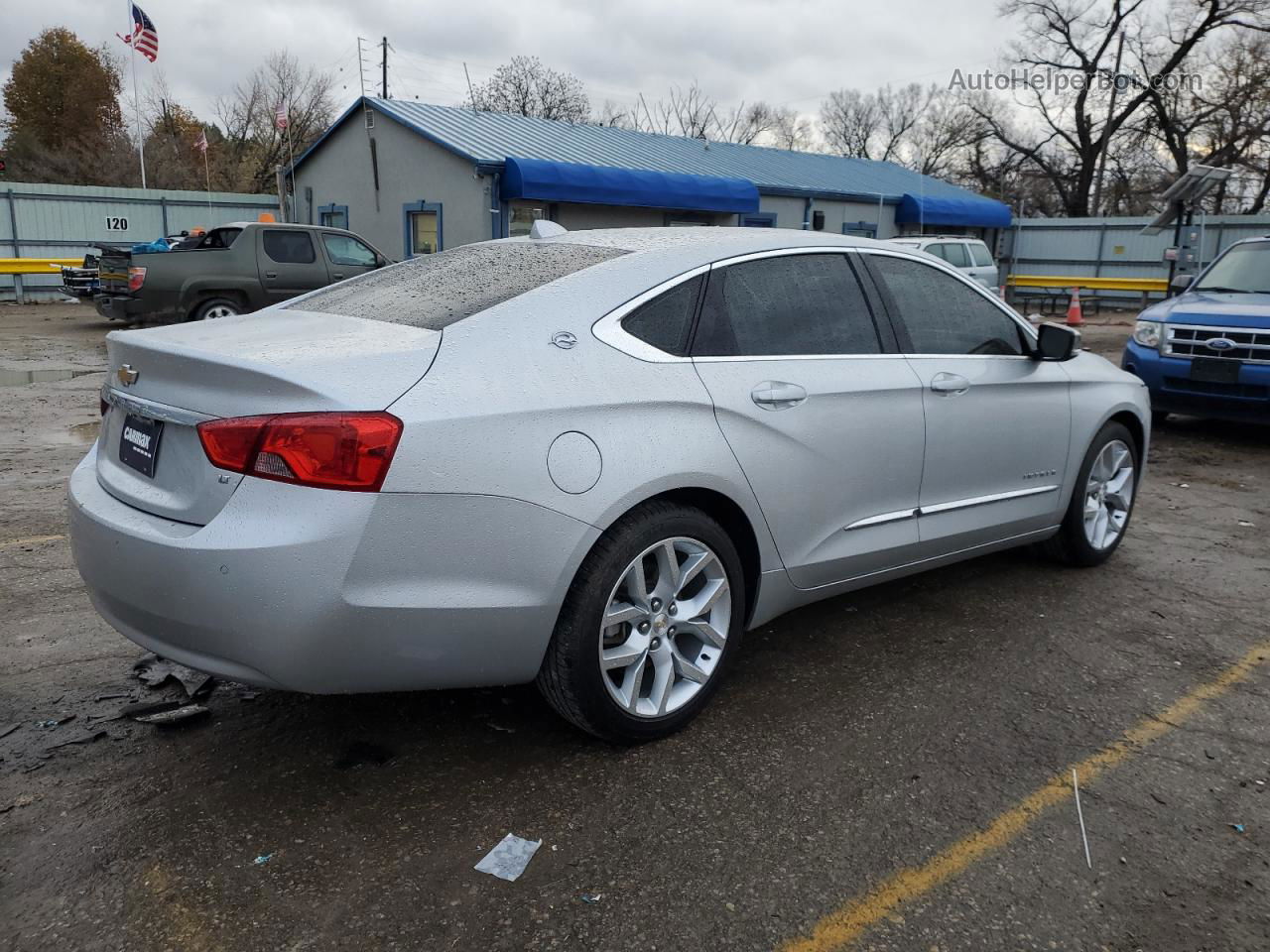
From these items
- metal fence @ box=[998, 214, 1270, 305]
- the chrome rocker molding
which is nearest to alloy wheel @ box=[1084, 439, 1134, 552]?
the chrome rocker molding

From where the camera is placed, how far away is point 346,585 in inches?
93.7

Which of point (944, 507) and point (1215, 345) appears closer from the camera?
point (944, 507)

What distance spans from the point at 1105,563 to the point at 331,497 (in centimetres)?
414

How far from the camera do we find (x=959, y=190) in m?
30.1

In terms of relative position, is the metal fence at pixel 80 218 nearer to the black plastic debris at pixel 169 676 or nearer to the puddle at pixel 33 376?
the puddle at pixel 33 376

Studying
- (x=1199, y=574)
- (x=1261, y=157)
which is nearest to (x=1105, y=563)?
(x=1199, y=574)

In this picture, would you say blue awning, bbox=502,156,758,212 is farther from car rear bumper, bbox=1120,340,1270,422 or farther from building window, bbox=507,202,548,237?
car rear bumper, bbox=1120,340,1270,422

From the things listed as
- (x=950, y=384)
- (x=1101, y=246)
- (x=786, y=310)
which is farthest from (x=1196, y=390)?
(x=1101, y=246)

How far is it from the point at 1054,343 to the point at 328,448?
3230 mm

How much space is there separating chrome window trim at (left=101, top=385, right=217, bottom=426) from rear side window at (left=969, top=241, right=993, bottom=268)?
16339mm

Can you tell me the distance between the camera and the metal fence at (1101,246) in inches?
1026

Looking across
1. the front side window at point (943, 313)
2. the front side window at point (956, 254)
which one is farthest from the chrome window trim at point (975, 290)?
the front side window at point (956, 254)

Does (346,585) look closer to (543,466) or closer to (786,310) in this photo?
(543,466)

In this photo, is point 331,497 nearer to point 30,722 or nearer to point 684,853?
point 684,853
